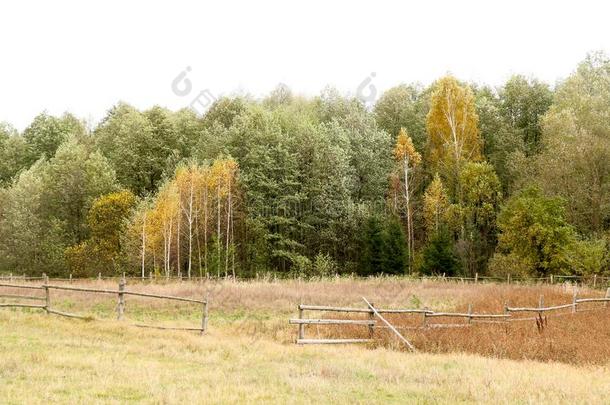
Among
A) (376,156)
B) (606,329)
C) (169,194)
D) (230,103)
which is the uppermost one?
(230,103)

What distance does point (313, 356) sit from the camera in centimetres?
1664

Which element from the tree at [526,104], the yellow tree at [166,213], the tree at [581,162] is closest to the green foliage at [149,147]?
the yellow tree at [166,213]

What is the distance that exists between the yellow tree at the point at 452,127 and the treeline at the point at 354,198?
5.2 inches

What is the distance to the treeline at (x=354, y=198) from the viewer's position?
1783 inches

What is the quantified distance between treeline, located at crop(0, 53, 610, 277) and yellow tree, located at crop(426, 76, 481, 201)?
0.44ft

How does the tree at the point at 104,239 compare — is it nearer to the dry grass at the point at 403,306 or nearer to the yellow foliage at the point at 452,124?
the dry grass at the point at 403,306

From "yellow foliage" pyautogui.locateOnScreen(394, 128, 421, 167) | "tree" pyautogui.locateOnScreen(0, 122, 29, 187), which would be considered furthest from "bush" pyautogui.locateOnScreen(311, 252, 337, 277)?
"tree" pyautogui.locateOnScreen(0, 122, 29, 187)

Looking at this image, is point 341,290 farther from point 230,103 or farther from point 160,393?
point 230,103

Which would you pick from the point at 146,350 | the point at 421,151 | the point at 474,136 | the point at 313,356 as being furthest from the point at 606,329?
the point at 421,151

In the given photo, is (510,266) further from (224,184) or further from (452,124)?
(224,184)

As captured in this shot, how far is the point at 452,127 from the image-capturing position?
5300 centimetres

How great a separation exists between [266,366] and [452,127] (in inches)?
1670

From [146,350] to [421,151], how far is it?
158ft

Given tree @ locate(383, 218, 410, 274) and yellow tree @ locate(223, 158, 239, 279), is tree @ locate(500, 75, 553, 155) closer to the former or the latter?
tree @ locate(383, 218, 410, 274)
